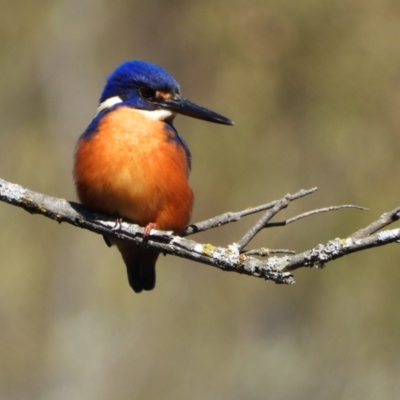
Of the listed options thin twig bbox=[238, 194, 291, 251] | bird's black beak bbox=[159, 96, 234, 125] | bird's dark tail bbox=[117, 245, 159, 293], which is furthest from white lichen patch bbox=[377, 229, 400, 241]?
bird's dark tail bbox=[117, 245, 159, 293]

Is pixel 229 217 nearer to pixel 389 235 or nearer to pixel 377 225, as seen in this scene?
pixel 377 225

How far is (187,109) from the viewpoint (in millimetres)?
2973

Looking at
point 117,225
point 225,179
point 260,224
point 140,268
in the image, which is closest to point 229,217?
point 260,224

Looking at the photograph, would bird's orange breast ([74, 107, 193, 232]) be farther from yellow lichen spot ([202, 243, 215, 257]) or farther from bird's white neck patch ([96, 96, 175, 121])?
yellow lichen spot ([202, 243, 215, 257])

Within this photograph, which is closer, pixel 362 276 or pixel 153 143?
pixel 153 143

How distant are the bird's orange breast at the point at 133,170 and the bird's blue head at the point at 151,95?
139 mm

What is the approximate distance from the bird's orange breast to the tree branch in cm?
9

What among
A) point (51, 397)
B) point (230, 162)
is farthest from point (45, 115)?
point (51, 397)

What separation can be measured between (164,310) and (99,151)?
459 centimetres

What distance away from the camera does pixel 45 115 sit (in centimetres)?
752

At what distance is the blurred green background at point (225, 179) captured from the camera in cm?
634

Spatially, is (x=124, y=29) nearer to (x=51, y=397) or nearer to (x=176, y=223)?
(x=51, y=397)

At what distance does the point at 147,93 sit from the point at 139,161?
46 centimetres

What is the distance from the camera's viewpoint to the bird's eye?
2.98 meters
